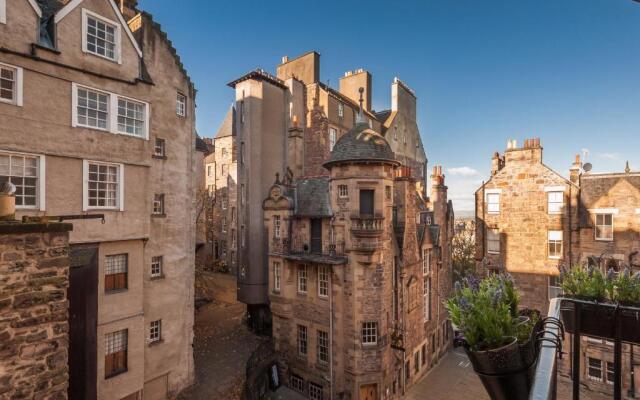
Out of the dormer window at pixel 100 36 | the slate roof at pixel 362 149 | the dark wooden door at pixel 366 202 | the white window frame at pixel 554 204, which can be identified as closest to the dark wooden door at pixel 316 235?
the dark wooden door at pixel 366 202

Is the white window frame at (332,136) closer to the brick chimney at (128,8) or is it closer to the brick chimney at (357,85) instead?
the brick chimney at (357,85)

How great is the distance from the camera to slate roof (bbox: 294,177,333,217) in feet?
70.9

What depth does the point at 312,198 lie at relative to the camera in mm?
22562

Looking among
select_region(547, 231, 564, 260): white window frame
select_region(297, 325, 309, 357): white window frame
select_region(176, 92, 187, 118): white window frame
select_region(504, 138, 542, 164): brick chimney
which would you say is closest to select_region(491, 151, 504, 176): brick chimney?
select_region(504, 138, 542, 164): brick chimney

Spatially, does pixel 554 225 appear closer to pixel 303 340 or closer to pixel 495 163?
pixel 495 163

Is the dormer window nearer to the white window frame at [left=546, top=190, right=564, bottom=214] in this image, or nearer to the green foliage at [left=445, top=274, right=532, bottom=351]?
the green foliage at [left=445, top=274, right=532, bottom=351]

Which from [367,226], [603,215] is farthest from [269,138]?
[603,215]

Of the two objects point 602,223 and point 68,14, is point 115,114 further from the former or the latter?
point 602,223

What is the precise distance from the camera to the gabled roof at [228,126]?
46219mm

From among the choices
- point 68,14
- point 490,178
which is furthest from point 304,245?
point 68,14

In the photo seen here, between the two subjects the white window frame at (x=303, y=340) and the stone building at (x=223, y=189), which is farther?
the stone building at (x=223, y=189)

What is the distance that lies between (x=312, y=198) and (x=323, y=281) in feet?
19.0

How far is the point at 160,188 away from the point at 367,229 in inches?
476

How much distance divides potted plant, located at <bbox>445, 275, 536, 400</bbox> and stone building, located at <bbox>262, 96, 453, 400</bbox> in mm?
15524
